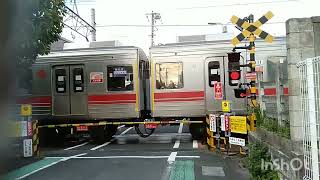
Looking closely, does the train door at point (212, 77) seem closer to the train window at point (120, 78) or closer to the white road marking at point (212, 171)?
the train window at point (120, 78)

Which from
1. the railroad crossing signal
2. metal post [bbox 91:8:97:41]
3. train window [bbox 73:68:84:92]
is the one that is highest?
metal post [bbox 91:8:97:41]

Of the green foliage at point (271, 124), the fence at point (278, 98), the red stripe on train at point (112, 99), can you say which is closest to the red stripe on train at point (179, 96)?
the red stripe on train at point (112, 99)

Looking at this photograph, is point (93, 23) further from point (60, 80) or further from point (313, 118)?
point (313, 118)

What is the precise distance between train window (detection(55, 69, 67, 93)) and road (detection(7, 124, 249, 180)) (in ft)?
9.35

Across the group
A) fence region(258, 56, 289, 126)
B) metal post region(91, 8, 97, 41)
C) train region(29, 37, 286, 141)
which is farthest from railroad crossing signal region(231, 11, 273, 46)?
metal post region(91, 8, 97, 41)

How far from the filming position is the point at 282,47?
18.2 metres

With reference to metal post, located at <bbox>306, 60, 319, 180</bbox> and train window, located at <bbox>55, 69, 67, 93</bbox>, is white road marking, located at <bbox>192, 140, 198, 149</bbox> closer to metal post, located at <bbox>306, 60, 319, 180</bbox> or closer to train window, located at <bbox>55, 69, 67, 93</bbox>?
train window, located at <bbox>55, 69, 67, 93</bbox>

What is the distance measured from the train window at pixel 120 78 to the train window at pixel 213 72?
3058mm

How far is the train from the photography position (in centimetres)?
1838

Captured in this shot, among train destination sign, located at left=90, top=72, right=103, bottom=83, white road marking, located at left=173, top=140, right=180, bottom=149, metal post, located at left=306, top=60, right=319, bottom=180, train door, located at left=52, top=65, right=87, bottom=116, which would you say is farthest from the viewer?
train door, located at left=52, top=65, right=87, bottom=116

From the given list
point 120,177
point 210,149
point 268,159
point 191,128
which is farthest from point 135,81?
point 268,159

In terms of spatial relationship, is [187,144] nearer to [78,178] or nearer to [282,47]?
[282,47]

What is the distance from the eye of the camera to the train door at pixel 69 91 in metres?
19.4

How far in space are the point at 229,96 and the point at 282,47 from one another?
272cm
